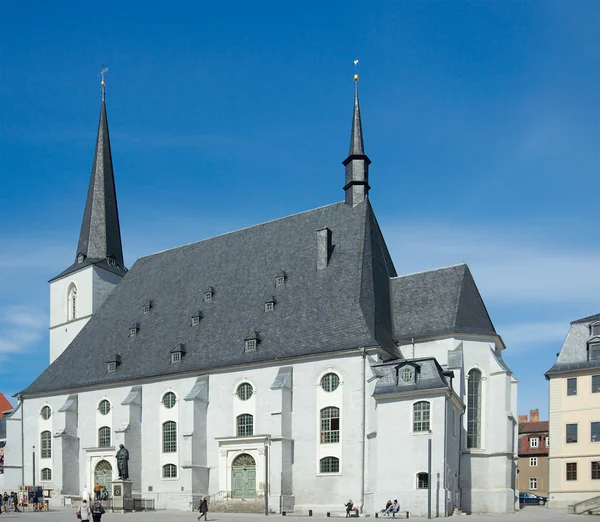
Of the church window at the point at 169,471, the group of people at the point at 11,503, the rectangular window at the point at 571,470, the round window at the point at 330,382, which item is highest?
the round window at the point at 330,382

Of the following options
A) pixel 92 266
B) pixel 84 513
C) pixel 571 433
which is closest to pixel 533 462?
pixel 571 433

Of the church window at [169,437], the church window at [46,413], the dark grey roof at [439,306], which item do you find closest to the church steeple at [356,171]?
the dark grey roof at [439,306]

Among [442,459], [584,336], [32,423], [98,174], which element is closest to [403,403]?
[442,459]

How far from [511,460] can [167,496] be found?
1929 centimetres

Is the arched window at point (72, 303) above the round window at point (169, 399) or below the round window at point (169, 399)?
above

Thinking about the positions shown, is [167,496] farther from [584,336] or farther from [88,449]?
[584,336]

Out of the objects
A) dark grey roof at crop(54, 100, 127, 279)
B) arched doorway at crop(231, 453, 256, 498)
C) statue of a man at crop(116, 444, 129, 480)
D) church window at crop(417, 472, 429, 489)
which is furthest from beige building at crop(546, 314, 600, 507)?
dark grey roof at crop(54, 100, 127, 279)

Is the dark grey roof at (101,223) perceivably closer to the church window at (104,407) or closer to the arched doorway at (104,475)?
the church window at (104,407)

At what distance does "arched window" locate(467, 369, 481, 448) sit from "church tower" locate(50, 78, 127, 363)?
29.3 m

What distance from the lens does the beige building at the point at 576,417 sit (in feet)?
165

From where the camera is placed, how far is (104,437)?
167ft

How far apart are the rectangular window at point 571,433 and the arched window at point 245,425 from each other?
21.1 m

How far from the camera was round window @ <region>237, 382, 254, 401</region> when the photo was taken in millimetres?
44875

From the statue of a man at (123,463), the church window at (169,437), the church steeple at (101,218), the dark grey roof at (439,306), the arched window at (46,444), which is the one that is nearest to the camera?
the dark grey roof at (439,306)
